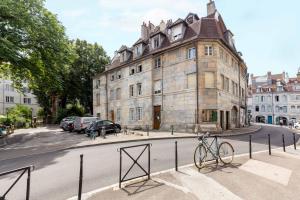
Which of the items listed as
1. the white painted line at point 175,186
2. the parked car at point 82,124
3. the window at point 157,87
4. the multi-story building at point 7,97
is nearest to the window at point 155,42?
the window at point 157,87

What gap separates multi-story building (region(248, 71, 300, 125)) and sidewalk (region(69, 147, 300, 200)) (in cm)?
4711

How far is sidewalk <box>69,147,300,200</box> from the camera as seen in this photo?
5.15 m

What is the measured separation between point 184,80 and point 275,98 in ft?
145

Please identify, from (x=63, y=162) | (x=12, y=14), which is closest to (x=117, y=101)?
(x=12, y=14)

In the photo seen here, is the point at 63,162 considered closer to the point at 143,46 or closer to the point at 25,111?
the point at 143,46

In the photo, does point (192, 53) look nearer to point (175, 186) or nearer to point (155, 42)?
point (155, 42)

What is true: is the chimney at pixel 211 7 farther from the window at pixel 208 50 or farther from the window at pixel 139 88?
the window at pixel 139 88

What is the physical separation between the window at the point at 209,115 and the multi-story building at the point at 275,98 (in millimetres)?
33521

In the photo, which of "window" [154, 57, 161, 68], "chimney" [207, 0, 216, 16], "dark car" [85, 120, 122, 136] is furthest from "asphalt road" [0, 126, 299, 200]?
"chimney" [207, 0, 216, 16]

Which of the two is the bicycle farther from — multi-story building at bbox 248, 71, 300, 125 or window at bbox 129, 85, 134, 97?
multi-story building at bbox 248, 71, 300, 125

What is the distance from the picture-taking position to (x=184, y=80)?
22.5 m

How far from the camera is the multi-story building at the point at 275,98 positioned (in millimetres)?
52938

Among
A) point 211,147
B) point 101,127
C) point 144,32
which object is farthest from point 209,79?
point 144,32

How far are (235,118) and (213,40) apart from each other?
1059cm
